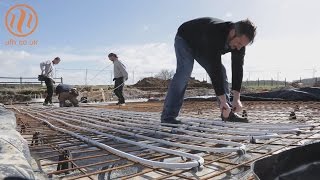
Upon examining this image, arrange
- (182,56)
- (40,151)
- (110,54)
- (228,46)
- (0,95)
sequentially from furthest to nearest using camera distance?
(0,95) → (110,54) → (182,56) → (228,46) → (40,151)

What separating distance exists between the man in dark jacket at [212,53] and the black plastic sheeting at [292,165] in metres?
1.17

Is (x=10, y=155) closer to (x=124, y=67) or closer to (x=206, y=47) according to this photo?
(x=206, y=47)

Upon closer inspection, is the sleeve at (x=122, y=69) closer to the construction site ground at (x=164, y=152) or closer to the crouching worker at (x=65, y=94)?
the crouching worker at (x=65, y=94)

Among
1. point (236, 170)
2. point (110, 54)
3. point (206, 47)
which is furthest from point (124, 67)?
point (236, 170)

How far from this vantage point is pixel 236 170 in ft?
4.54

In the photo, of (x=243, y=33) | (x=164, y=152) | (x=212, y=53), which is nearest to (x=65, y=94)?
(x=212, y=53)

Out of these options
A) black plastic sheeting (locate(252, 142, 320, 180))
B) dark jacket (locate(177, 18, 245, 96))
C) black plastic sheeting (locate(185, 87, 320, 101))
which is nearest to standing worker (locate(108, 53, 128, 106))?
black plastic sheeting (locate(185, 87, 320, 101))

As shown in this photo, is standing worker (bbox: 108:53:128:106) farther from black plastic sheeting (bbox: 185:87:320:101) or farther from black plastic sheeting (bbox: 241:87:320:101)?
black plastic sheeting (bbox: 241:87:320:101)

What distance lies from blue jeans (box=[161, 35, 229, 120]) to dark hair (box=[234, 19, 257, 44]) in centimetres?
64

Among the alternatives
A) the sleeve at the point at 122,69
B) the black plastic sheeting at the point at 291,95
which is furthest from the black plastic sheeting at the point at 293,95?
the sleeve at the point at 122,69

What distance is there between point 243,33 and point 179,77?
0.75 metres

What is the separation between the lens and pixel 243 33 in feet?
7.11

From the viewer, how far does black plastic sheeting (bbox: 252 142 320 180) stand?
1.08 m

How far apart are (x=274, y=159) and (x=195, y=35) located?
5.25 ft
